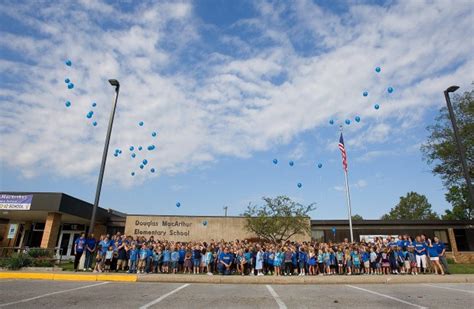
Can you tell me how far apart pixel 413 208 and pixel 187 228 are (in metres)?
64.4

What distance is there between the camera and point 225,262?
14.9m

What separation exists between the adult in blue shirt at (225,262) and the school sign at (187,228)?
511 inches

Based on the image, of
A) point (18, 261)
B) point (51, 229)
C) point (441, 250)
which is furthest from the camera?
point (51, 229)

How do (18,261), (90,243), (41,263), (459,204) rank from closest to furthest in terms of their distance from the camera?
1. (18,261)
2. (90,243)
3. (41,263)
4. (459,204)

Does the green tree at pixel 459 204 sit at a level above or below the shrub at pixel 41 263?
above

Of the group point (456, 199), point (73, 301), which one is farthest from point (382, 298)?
point (456, 199)

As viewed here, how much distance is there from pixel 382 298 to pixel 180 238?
73.9 feet

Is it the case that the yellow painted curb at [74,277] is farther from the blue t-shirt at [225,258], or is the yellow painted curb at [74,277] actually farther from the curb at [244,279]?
the blue t-shirt at [225,258]

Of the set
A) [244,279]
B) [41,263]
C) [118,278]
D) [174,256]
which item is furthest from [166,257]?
[41,263]

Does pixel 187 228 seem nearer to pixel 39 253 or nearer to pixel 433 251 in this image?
pixel 39 253

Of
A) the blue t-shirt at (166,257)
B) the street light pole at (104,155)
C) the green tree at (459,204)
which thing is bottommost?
the blue t-shirt at (166,257)

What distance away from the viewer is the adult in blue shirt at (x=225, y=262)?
48.8 ft

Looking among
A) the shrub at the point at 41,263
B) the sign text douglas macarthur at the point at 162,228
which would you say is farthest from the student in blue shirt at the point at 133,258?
the sign text douglas macarthur at the point at 162,228

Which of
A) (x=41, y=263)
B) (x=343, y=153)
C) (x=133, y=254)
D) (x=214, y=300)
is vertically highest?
(x=343, y=153)
